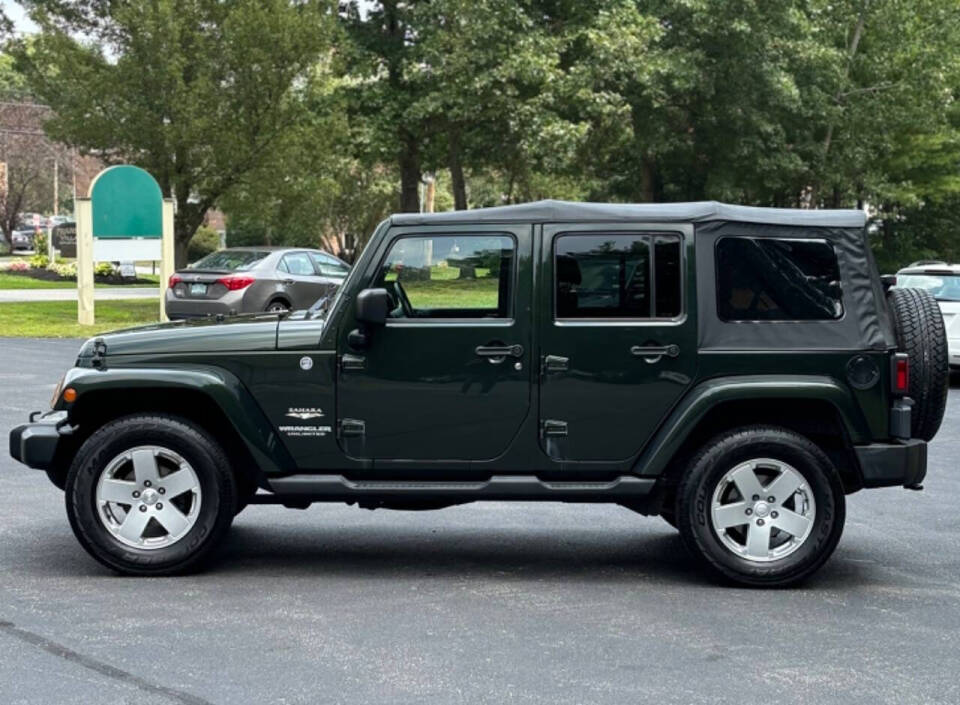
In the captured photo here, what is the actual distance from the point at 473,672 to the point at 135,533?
2206 millimetres

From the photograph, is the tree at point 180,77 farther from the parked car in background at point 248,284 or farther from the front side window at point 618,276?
the front side window at point 618,276

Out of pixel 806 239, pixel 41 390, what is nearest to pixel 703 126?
pixel 41 390

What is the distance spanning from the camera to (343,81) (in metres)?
32.5

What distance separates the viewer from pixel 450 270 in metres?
6.73

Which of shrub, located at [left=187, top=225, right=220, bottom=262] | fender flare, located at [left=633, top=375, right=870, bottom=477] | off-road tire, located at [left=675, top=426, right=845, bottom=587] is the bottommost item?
off-road tire, located at [left=675, top=426, right=845, bottom=587]

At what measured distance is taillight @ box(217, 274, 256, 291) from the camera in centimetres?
2131

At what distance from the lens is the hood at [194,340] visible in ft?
21.7

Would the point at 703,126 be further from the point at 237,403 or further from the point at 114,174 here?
the point at 237,403

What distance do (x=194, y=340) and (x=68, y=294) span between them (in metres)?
28.3

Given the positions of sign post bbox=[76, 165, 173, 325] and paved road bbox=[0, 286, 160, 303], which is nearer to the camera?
sign post bbox=[76, 165, 173, 325]

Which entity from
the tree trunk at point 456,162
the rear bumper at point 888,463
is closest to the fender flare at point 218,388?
the rear bumper at point 888,463

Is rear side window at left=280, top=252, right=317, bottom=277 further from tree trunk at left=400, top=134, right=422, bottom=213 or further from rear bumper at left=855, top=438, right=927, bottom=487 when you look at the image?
rear bumper at left=855, top=438, right=927, bottom=487

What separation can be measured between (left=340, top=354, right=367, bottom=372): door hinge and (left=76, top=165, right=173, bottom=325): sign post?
1856 cm

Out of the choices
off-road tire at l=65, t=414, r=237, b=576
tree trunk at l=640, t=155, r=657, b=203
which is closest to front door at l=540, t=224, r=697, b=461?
off-road tire at l=65, t=414, r=237, b=576
